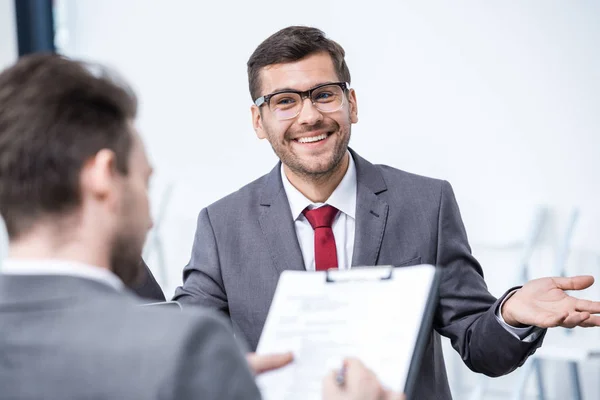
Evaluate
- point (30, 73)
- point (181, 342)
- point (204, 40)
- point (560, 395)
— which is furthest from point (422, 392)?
point (204, 40)

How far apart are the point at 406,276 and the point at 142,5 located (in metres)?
3.84

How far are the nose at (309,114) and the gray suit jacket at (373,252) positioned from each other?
19cm

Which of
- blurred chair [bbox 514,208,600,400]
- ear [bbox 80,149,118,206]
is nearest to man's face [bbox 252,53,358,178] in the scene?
ear [bbox 80,149,118,206]

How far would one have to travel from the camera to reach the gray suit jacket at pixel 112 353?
89 centimetres

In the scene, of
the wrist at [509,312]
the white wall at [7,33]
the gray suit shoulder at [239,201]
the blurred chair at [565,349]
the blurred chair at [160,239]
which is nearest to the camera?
the wrist at [509,312]

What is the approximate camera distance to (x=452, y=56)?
387 centimetres

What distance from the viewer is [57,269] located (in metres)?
1.00

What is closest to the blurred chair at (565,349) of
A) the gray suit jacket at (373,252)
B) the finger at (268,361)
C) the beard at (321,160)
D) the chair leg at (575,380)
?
the chair leg at (575,380)

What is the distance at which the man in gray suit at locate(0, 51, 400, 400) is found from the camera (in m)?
0.90

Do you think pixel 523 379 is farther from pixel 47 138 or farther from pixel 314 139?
pixel 47 138

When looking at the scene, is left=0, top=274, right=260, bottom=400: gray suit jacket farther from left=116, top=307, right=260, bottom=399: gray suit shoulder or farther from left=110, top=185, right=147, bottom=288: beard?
left=110, top=185, right=147, bottom=288: beard

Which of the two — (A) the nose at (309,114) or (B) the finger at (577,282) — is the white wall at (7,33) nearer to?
(A) the nose at (309,114)

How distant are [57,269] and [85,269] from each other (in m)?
0.04

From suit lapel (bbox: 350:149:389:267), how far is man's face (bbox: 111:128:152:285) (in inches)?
36.8
